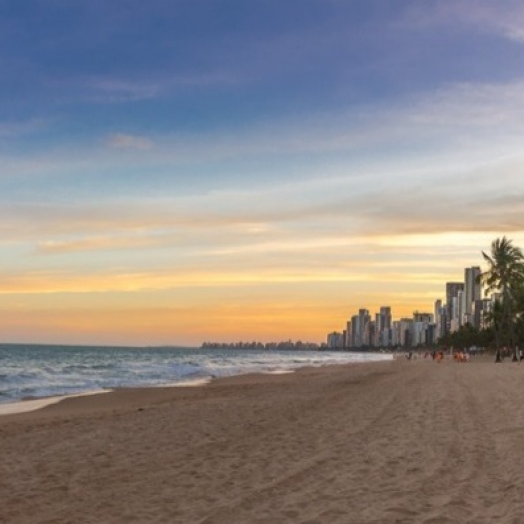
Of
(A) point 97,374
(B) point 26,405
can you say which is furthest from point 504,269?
(B) point 26,405

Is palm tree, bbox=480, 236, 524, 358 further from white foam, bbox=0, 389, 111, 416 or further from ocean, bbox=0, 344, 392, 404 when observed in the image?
white foam, bbox=0, 389, 111, 416

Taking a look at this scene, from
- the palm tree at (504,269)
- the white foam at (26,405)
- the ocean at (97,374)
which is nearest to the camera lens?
the white foam at (26,405)

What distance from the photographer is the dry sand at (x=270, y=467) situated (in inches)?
299

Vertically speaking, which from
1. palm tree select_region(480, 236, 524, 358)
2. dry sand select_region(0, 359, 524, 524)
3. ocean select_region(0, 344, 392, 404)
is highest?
palm tree select_region(480, 236, 524, 358)

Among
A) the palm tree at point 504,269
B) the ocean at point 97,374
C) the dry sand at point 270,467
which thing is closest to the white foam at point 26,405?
the ocean at point 97,374

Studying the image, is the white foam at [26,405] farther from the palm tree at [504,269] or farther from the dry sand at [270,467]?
the palm tree at [504,269]

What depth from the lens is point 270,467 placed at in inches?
397

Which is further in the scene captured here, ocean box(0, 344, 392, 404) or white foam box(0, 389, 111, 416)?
ocean box(0, 344, 392, 404)

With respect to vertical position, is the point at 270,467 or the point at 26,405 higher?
the point at 270,467

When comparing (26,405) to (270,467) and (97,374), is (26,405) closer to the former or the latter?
(270,467)

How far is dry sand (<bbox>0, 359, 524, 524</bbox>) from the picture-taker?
7586mm

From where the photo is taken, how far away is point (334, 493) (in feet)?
27.1

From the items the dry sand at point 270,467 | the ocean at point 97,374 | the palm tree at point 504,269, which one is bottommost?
the ocean at point 97,374

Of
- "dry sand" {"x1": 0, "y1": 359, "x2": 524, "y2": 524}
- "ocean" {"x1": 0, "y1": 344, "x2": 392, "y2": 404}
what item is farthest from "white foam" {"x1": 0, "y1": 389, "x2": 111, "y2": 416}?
"dry sand" {"x1": 0, "y1": 359, "x2": 524, "y2": 524}
